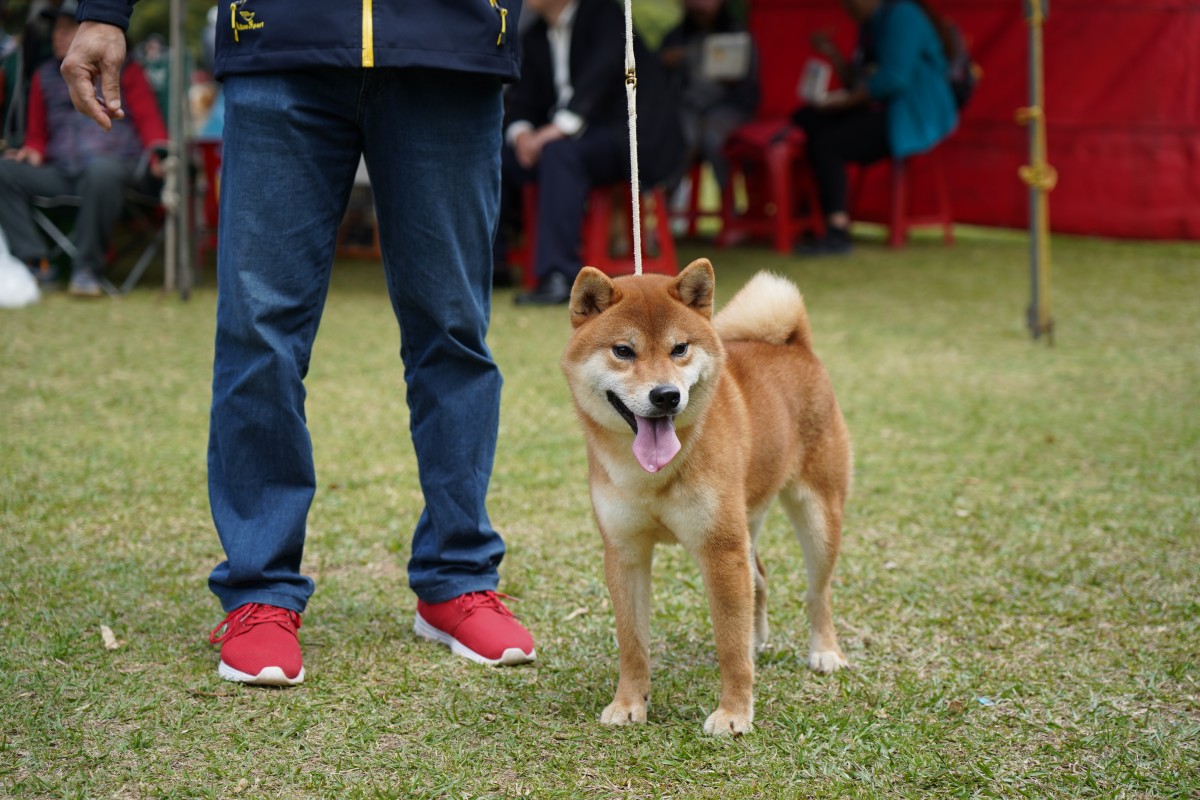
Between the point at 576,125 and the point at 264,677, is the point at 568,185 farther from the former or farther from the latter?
the point at 264,677

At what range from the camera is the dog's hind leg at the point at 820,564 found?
268cm

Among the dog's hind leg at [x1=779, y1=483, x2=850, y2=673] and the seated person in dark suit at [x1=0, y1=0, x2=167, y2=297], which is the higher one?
the seated person in dark suit at [x1=0, y1=0, x2=167, y2=297]

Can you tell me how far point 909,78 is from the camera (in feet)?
29.5

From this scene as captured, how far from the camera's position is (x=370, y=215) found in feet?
31.2

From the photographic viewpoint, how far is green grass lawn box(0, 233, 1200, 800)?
221 centimetres

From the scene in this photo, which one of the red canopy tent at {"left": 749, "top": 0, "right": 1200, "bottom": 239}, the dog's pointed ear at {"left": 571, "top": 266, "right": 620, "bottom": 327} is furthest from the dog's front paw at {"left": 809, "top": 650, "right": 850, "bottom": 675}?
the red canopy tent at {"left": 749, "top": 0, "right": 1200, "bottom": 239}

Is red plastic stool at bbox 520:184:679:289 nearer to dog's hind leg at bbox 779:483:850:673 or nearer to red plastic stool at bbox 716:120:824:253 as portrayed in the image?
red plastic stool at bbox 716:120:824:253

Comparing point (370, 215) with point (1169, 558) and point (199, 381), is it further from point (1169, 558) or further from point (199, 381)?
point (1169, 558)

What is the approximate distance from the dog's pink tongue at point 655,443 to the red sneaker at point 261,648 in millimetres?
871

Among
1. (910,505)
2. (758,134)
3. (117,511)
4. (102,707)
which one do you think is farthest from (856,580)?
(758,134)

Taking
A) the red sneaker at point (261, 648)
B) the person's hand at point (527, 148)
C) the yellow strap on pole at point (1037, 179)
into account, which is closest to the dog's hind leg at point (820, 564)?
the red sneaker at point (261, 648)

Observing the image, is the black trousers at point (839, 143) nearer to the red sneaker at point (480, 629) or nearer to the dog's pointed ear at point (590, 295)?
the red sneaker at point (480, 629)

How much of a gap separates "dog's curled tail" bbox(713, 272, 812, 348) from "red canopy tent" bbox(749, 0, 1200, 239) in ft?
26.1

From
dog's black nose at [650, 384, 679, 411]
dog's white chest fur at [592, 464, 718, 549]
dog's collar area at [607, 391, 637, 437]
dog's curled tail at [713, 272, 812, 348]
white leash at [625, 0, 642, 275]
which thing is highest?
white leash at [625, 0, 642, 275]
